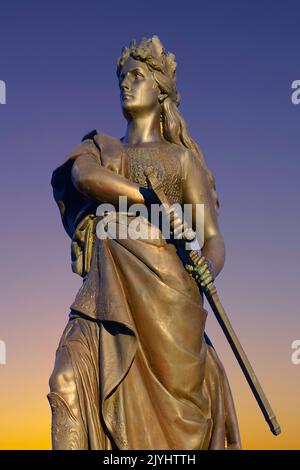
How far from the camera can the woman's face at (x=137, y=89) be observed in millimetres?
11164

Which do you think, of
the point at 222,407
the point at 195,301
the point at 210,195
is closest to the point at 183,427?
the point at 222,407

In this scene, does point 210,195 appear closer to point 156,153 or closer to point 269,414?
point 156,153

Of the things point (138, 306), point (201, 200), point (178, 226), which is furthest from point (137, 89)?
point (138, 306)

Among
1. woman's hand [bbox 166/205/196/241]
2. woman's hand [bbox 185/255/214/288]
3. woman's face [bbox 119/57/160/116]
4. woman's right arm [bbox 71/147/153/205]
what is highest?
woman's face [bbox 119/57/160/116]

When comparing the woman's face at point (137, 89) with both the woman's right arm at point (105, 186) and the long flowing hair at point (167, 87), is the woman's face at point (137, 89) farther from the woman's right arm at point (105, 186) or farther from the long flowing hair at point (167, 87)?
the woman's right arm at point (105, 186)

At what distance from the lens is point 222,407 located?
10.4 m

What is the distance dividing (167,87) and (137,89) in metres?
0.38

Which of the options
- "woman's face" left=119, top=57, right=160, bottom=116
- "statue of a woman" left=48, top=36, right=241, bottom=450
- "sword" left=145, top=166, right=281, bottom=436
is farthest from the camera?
"woman's face" left=119, top=57, right=160, bottom=116

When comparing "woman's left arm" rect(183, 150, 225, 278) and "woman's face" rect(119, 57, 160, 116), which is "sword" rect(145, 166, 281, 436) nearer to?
"woman's left arm" rect(183, 150, 225, 278)

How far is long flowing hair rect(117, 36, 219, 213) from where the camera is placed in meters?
11.2

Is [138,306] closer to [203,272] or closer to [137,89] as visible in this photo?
[203,272]

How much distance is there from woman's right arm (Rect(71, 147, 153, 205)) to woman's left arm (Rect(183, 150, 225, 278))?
659 mm

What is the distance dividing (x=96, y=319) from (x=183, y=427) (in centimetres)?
141

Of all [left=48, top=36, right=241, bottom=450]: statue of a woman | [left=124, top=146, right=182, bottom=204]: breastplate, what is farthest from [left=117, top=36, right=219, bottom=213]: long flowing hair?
[left=124, top=146, right=182, bottom=204]: breastplate
